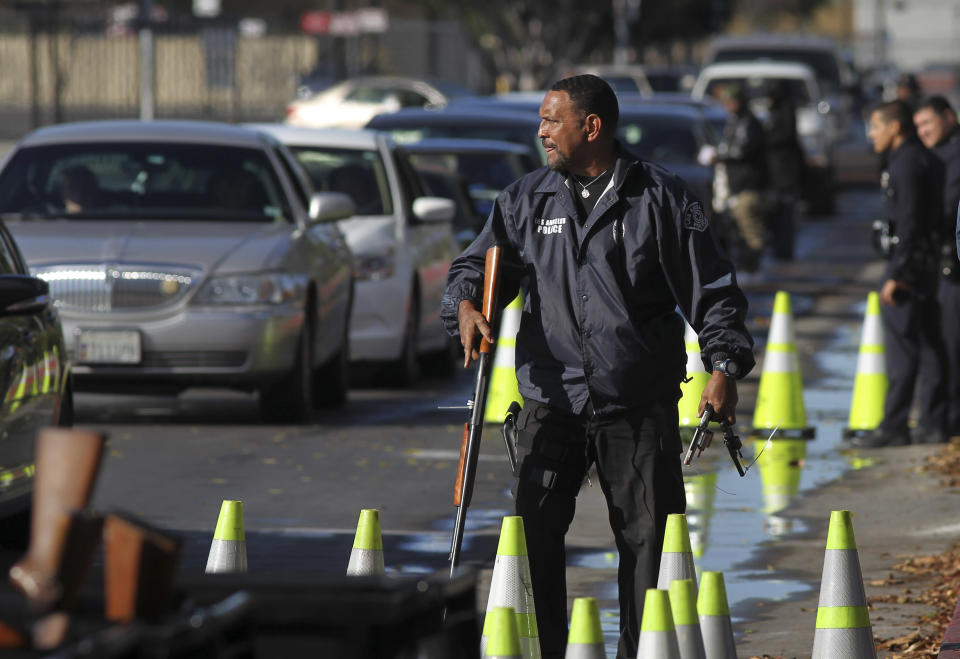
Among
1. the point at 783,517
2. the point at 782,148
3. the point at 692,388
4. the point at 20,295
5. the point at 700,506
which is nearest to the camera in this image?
the point at 20,295

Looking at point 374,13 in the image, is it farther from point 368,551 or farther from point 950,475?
point 368,551

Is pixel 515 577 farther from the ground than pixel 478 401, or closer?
closer

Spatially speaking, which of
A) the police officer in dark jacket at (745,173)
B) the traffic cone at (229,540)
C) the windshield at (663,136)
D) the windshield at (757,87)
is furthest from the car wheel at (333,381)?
the windshield at (757,87)

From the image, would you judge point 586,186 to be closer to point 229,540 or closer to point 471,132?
point 229,540

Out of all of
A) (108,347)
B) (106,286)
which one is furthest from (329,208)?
(108,347)

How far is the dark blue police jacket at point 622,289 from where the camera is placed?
226 inches

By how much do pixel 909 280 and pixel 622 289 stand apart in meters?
5.87

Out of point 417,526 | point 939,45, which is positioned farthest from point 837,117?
point 939,45

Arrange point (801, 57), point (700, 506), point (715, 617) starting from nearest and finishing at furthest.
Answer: point (715, 617) → point (700, 506) → point (801, 57)

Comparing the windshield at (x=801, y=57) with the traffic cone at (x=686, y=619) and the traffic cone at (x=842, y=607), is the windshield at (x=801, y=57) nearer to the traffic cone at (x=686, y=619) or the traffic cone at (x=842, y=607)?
the traffic cone at (x=842, y=607)

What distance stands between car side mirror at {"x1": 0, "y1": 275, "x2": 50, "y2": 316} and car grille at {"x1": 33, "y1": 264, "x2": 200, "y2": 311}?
13.3 ft

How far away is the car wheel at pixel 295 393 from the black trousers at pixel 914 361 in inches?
127

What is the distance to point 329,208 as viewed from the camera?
12023 millimetres

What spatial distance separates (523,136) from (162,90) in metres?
31.1
